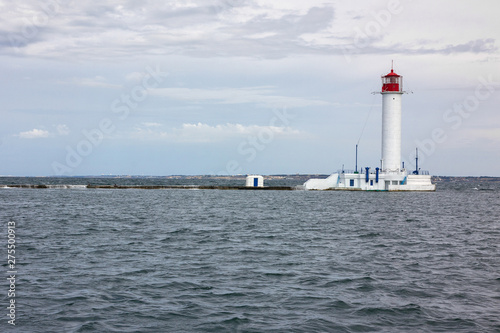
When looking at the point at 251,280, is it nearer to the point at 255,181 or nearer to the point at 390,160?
the point at 390,160

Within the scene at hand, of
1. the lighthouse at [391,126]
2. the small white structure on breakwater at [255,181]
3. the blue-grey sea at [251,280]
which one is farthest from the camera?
the small white structure on breakwater at [255,181]

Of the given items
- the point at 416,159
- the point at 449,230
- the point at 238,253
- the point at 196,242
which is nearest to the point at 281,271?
the point at 238,253

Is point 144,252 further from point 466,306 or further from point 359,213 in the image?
point 359,213

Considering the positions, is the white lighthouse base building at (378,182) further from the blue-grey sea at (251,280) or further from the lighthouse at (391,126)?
the blue-grey sea at (251,280)

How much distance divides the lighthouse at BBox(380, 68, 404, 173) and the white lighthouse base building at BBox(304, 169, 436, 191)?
1421 mm

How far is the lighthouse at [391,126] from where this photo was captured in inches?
3187

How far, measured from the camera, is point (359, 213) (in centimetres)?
4934

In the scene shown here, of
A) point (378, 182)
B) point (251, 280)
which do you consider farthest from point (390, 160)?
point (251, 280)

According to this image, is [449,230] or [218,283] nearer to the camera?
[218,283]

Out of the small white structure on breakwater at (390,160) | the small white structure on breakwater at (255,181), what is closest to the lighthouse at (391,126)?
the small white structure on breakwater at (390,160)

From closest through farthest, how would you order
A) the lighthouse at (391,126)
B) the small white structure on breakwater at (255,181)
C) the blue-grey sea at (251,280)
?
the blue-grey sea at (251,280) → the lighthouse at (391,126) → the small white structure on breakwater at (255,181)

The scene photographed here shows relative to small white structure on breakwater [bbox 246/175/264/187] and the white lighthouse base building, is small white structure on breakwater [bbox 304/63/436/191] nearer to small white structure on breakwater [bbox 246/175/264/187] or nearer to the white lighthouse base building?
the white lighthouse base building

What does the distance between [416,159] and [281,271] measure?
82.9 metres

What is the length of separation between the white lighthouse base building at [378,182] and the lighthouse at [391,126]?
1.42 m
